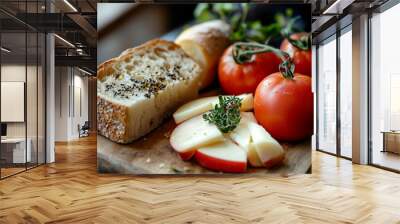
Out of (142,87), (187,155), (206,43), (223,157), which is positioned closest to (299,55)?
(206,43)

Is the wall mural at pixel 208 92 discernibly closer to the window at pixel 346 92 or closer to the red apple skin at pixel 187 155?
the red apple skin at pixel 187 155

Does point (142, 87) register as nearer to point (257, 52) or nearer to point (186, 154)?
point (186, 154)

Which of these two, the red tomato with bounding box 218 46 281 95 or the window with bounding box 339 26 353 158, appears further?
the window with bounding box 339 26 353 158

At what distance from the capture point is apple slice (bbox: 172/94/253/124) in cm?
561

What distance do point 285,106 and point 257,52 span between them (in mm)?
864

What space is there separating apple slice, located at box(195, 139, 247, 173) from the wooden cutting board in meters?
0.12

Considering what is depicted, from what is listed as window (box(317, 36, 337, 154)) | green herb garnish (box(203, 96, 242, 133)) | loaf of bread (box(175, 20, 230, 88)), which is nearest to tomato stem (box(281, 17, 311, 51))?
loaf of bread (box(175, 20, 230, 88))

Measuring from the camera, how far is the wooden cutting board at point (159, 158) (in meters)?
5.55

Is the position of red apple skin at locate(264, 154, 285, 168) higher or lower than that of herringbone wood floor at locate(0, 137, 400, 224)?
higher

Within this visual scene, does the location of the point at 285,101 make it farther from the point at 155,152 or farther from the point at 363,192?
the point at 155,152

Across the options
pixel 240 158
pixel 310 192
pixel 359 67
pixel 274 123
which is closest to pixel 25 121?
pixel 240 158

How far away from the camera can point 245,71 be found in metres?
5.61

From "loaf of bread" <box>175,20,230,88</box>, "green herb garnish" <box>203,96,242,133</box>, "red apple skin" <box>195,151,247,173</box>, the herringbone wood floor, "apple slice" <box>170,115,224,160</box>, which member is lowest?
the herringbone wood floor

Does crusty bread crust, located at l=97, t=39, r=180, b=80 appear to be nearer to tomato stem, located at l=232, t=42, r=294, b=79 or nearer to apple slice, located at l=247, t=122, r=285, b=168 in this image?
tomato stem, located at l=232, t=42, r=294, b=79
